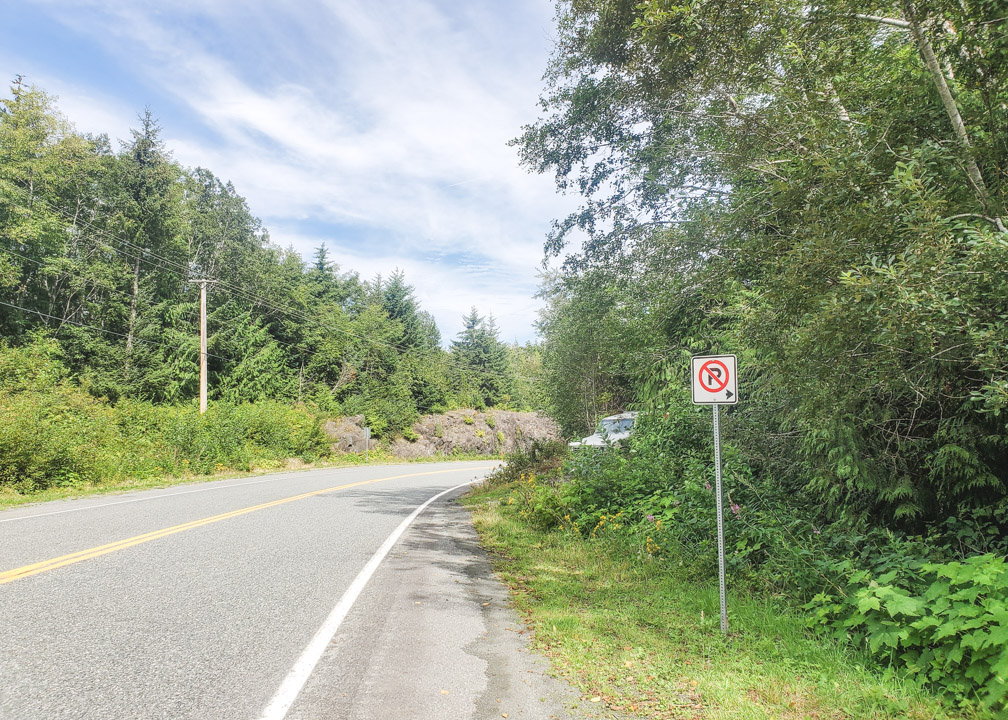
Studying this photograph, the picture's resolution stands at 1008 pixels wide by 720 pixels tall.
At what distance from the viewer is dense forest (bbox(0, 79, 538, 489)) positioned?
2794cm

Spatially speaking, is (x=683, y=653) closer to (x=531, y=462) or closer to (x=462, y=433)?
(x=531, y=462)

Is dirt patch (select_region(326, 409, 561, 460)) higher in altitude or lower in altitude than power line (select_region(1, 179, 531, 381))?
lower

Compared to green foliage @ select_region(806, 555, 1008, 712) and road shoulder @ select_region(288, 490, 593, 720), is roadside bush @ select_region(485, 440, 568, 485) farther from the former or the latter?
green foliage @ select_region(806, 555, 1008, 712)

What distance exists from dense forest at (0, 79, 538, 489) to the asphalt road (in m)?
10.9

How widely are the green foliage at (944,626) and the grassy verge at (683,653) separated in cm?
20

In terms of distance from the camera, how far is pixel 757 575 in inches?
229

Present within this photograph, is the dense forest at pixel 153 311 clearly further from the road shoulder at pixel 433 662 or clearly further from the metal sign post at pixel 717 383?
the metal sign post at pixel 717 383

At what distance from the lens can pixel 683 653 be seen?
4348mm

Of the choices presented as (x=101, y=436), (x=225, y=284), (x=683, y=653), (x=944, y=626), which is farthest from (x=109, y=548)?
(x=225, y=284)

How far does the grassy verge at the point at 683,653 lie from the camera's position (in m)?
3.47

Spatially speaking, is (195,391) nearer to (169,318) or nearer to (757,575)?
(169,318)

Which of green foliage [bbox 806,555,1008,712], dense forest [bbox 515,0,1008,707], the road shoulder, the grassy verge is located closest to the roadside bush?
dense forest [bbox 515,0,1008,707]

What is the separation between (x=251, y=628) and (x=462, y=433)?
42.3 m

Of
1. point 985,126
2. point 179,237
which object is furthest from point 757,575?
point 179,237
